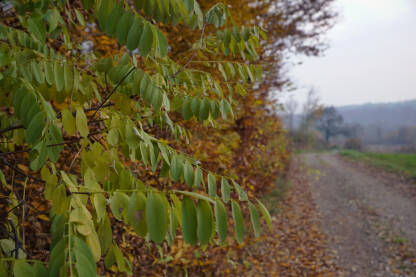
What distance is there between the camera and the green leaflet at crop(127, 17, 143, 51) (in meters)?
0.94

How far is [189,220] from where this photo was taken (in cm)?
68

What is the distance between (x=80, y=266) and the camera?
0.61 metres

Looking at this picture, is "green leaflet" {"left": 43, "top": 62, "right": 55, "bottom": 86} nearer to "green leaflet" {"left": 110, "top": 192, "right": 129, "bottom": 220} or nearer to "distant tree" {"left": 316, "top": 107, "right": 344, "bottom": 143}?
"green leaflet" {"left": 110, "top": 192, "right": 129, "bottom": 220}

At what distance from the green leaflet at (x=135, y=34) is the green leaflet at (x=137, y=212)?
0.54 meters

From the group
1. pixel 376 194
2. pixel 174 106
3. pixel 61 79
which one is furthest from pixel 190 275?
pixel 376 194

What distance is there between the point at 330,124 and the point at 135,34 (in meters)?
51.1

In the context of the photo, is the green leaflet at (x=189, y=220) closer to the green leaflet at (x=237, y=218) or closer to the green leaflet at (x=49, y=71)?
the green leaflet at (x=237, y=218)

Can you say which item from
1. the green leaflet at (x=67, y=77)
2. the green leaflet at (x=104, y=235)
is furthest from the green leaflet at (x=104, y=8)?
the green leaflet at (x=104, y=235)

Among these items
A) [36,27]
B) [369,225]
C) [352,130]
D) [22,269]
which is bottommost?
[369,225]

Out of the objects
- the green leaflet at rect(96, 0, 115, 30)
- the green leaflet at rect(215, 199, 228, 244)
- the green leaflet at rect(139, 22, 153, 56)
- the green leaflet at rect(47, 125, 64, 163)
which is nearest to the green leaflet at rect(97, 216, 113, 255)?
the green leaflet at rect(47, 125, 64, 163)

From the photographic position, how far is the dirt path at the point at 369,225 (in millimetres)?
5105

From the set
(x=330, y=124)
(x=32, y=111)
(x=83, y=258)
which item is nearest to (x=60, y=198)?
(x=83, y=258)

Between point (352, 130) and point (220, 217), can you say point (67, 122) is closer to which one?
point (220, 217)

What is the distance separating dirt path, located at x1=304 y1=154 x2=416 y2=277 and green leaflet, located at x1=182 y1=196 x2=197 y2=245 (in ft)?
17.7
